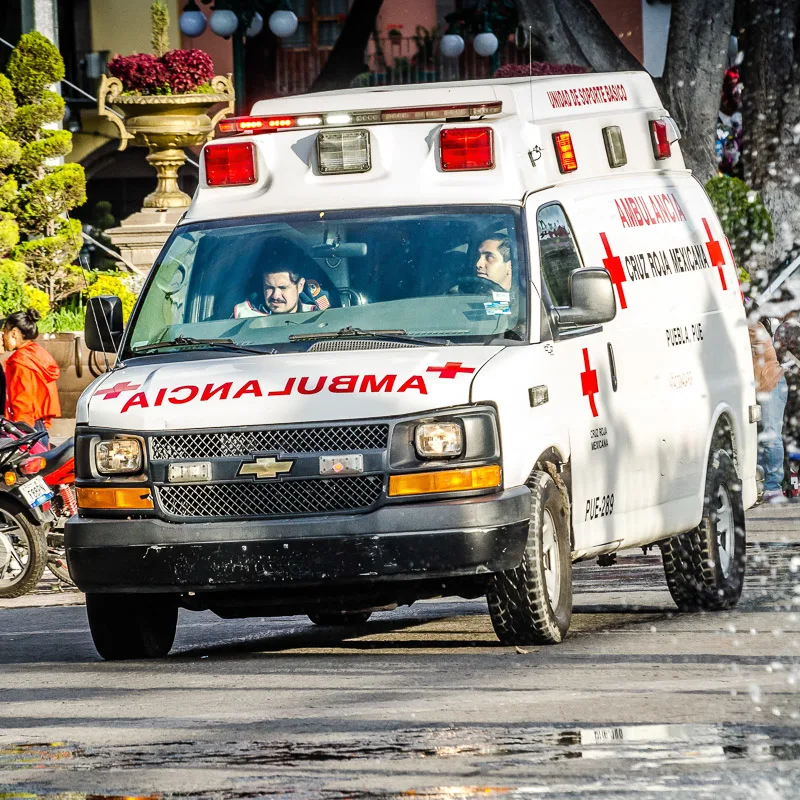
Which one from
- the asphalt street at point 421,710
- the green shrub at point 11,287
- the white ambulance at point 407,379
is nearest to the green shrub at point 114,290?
the green shrub at point 11,287

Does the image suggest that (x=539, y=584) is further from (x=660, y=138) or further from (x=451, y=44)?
(x=451, y=44)

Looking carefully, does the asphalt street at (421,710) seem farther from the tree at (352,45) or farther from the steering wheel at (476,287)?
the tree at (352,45)

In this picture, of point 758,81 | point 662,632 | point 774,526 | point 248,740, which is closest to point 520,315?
point 662,632

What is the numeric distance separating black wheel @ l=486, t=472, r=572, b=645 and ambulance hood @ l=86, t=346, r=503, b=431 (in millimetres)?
674

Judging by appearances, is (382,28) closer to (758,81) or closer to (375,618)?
(758,81)

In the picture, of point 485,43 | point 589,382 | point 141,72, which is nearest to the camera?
point 589,382

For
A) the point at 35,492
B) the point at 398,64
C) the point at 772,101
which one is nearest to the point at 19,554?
the point at 35,492

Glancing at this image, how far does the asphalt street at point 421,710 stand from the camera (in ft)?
21.2

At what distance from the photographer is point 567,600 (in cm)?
957

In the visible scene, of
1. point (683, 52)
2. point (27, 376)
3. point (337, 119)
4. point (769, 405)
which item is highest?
point (337, 119)

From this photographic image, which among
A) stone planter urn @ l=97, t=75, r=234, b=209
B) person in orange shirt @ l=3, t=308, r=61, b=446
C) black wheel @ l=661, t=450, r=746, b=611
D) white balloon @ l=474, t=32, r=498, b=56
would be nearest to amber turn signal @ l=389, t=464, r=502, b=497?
black wheel @ l=661, t=450, r=746, b=611

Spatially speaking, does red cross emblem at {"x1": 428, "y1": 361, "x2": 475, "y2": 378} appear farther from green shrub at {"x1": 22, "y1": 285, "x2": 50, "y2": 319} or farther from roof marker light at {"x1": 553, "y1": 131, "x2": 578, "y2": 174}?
green shrub at {"x1": 22, "y1": 285, "x2": 50, "y2": 319}

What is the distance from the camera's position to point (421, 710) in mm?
7754

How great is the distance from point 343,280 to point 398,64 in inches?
1057
